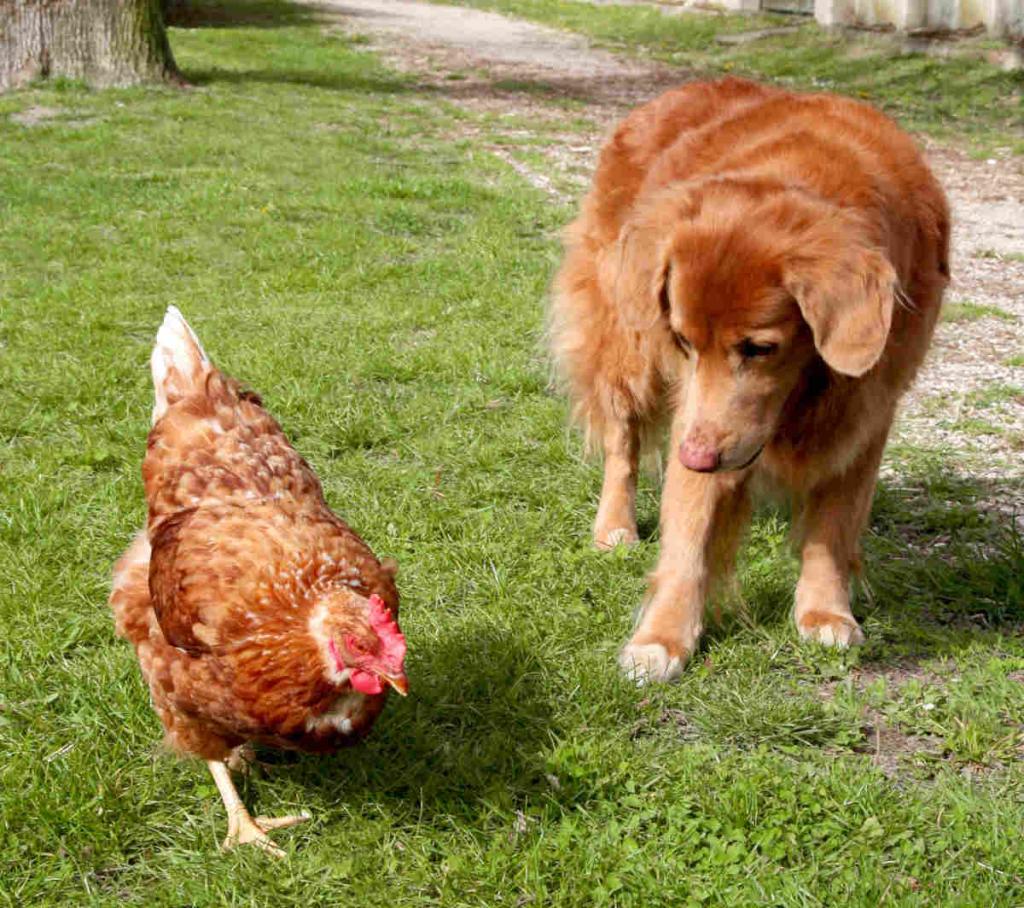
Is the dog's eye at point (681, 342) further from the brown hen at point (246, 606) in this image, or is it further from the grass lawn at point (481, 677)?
the brown hen at point (246, 606)

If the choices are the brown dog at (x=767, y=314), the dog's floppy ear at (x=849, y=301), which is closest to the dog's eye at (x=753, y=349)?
the brown dog at (x=767, y=314)

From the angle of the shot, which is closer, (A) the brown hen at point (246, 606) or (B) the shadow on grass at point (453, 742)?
(A) the brown hen at point (246, 606)

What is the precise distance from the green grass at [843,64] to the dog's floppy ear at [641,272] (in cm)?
983

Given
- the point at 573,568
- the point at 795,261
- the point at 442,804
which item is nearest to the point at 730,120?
the point at 795,261

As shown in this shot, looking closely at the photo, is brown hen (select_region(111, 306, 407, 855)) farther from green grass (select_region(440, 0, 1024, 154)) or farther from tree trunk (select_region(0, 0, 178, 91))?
tree trunk (select_region(0, 0, 178, 91))

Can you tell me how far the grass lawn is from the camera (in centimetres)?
307

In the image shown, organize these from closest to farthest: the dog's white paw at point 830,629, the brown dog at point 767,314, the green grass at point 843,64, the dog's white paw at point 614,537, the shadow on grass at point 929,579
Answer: the brown dog at point 767,314 < the dog's white paw at point 830,629 < the shadow on grass at point 929,579 < the dog's white paw at point 614,537 < the green grass at point 843,64

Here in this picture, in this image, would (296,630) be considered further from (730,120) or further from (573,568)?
(730,120)

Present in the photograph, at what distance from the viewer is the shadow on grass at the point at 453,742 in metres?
3.36

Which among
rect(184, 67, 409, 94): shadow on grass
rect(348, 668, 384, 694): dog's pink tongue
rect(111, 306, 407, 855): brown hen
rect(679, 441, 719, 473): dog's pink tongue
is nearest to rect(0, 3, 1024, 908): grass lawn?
rect(111, 306, 407, 855): brown hen

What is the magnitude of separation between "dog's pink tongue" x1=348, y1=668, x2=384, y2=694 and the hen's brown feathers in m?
0.10

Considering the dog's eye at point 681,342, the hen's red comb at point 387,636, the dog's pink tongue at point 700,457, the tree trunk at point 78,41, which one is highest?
the tree trunk at point 78,41

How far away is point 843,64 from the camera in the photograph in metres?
17.1

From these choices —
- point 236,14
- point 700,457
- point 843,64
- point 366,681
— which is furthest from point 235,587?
point 236,14
